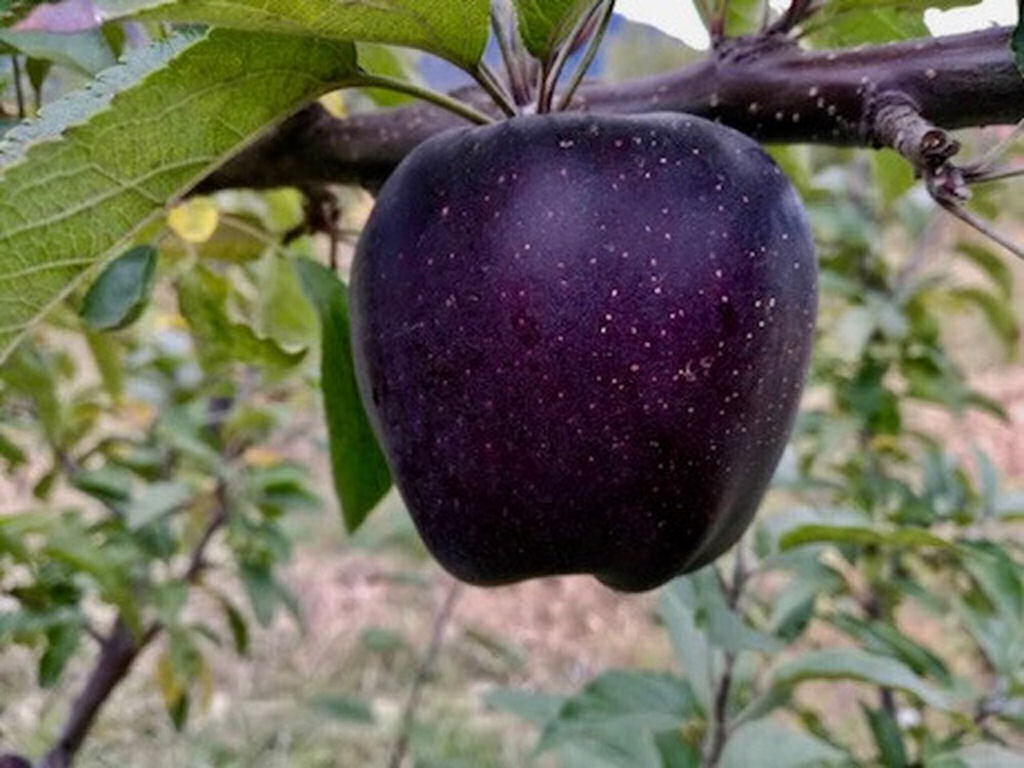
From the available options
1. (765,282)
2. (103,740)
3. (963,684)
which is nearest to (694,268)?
(765,282)

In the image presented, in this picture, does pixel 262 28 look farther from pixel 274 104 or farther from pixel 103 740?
pixel 103 740

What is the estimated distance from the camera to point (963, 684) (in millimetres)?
964

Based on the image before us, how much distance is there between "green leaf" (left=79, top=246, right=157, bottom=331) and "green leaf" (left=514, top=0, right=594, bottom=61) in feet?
0.69

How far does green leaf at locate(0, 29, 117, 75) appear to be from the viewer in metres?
0.53

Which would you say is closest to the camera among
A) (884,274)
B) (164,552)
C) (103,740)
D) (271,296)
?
(271,296)

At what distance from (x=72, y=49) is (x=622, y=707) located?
57cm

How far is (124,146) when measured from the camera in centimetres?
40

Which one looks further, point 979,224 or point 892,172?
point 892,172

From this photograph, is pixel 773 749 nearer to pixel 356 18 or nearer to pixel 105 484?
pixel 356 18

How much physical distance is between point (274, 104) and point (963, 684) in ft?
2.48

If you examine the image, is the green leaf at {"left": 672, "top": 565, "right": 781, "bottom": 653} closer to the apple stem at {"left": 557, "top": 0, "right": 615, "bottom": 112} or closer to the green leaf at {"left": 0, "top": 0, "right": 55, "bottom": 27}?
the apple stem at {"left": 557, "top": 0, "right": 615, "bottom": 112}

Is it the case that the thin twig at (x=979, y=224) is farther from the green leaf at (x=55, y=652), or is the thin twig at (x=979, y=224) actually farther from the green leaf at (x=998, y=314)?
the green leaf at (x=998, y=314)

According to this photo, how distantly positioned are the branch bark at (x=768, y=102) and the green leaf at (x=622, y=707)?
0.44 meters

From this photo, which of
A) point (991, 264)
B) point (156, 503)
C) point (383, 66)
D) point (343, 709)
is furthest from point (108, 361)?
point (991, 264)
